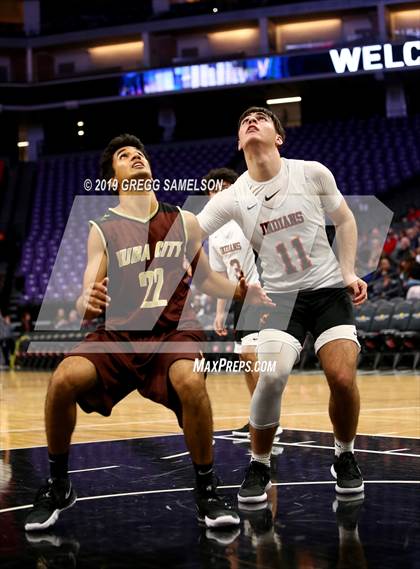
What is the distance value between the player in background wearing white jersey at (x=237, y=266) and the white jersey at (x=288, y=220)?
1686mm

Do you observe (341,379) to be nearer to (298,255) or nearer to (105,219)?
(298,255)

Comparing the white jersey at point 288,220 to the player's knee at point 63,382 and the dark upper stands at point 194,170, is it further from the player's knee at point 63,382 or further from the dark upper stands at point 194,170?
the dark upper stands at point 194,170

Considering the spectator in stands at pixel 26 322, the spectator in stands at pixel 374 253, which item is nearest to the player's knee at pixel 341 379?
the spectator in stands at pixel 374 253

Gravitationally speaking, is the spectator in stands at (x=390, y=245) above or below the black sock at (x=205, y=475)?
below

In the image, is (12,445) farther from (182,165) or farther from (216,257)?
(182,165)

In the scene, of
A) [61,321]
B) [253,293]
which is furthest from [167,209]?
[61,321]

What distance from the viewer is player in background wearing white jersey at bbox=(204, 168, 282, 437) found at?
6387mm

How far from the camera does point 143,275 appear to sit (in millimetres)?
4008

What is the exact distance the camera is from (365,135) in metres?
24.0

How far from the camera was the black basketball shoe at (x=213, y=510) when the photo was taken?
359 centimetres

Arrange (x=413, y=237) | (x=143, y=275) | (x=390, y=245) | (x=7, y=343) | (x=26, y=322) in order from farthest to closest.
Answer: (x=26, y=322), (x=7, y=343), (x=390, y=245), (x=413, y=237), (x=143, y=275)

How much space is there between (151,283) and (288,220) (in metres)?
0.86

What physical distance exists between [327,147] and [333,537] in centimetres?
2085

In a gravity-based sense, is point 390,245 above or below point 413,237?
below
